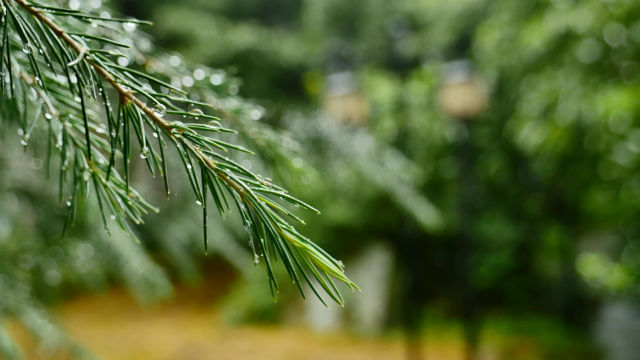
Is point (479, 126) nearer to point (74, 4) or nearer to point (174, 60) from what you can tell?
point (174, 60)

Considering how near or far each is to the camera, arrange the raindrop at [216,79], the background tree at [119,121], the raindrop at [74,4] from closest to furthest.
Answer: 1. the background tree at [119,121]
2. the raindrop at [74,4]
3. the raindrop at [216,79]

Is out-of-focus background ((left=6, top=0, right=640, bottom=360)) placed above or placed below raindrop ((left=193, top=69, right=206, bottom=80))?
above

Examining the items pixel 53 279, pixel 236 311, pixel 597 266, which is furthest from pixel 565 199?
pixel 53 279

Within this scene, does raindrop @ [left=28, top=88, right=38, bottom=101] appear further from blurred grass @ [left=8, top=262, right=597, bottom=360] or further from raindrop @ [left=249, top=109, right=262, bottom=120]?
blurred grass @ [left=8, top=262, right=597, bottom=360]

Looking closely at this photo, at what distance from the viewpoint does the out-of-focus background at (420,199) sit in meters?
2.75

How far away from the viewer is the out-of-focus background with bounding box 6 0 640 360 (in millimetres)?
2750

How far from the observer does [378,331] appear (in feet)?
20.7

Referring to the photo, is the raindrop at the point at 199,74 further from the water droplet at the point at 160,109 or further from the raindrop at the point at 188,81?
the water droplet at the point at 160,109

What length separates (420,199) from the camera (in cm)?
172

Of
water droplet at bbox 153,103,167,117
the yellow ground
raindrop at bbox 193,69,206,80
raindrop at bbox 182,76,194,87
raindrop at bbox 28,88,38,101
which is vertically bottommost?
water droplet at bbox 153,103,167,117

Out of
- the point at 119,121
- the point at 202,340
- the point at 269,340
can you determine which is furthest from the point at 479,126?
the point at 119,121

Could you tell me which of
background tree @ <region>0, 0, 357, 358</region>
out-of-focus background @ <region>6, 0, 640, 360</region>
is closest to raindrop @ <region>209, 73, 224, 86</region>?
background tree @ <region>0, 0, 357, 358</region>

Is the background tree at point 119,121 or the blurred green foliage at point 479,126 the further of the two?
the blurred green foliage at point 479,126

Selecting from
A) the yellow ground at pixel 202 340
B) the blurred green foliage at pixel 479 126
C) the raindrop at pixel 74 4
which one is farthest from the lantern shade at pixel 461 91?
the raindrop at pixel 74 4
